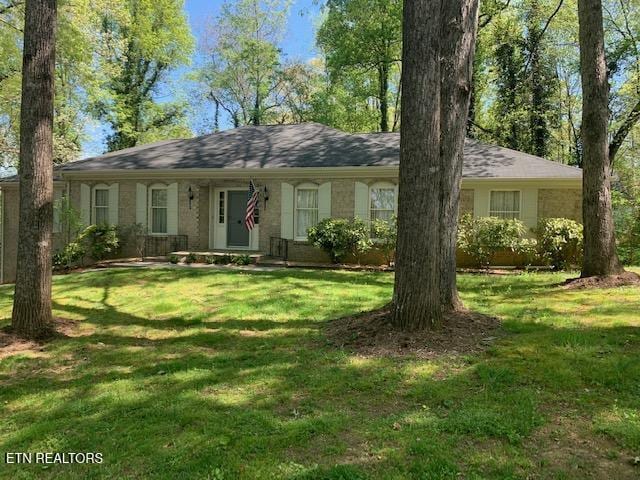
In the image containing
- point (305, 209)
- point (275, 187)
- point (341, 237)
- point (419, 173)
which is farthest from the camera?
point (275, 187)

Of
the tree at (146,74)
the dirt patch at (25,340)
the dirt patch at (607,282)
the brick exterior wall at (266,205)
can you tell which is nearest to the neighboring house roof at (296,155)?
the brick exterior wall at (266,205)

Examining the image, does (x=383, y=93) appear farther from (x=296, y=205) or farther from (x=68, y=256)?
(x=68, y=256)

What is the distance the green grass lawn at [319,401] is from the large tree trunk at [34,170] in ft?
2.28

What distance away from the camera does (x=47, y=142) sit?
20.4 ft

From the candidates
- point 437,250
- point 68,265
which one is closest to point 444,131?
point 437,250

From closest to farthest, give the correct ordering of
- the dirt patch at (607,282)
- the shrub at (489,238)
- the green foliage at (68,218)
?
1. the dirt patch at (607,282)
2. the shrub at (489,238)
3. the green foliage at (68,218)

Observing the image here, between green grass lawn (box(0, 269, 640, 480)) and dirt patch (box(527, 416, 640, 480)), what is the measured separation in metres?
0.01

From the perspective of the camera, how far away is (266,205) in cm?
1422

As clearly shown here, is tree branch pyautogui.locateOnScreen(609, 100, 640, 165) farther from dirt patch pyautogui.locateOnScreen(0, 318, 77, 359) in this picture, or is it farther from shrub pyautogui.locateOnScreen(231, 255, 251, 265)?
dirt patch pyautogui.locateOnScreen(0, 318, 77, 359)

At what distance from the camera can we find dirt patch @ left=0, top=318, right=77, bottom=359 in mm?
5715

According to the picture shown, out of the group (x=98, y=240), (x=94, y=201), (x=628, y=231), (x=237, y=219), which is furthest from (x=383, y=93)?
(x=98, y=240)

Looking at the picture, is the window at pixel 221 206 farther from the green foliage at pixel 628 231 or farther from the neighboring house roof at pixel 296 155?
the green foliage at pixel 628 231

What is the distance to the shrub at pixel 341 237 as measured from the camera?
12562 mm

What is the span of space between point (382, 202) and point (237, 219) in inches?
186
